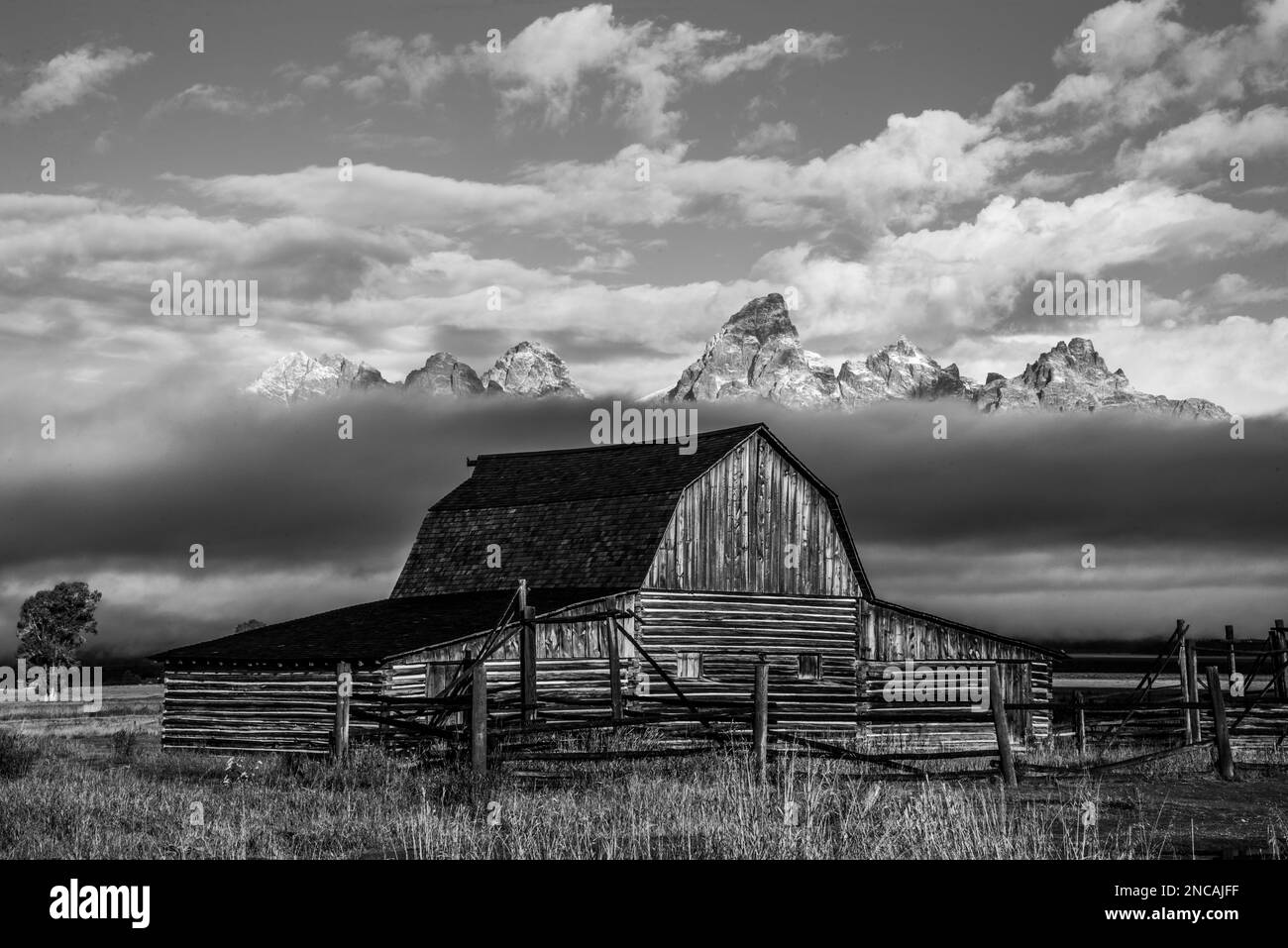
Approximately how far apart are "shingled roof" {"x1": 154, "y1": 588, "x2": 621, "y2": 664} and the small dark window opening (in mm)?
2569

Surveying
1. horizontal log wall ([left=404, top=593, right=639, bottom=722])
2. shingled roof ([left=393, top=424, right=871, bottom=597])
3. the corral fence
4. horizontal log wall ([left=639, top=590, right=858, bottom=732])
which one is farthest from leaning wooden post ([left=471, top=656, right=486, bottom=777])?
shingled roof ([left=393, top=424, right=871, bottom=597])

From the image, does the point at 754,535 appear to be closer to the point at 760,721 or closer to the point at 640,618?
the point at 640,618

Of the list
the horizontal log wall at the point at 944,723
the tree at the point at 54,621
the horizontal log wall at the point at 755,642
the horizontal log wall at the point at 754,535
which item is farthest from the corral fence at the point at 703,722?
the tree at the point at 54,621

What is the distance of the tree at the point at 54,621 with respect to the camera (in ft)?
260

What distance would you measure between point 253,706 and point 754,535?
13.2 meters

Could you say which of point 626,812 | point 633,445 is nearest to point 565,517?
point 633,445

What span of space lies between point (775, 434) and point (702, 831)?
2363cm

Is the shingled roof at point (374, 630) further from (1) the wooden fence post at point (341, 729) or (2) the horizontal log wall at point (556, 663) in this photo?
(1) the wooden fence post at point (341, 729)

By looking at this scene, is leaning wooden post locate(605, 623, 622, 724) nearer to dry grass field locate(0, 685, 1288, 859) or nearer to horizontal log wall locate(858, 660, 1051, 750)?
dry grass field locate(0, 685, 1288, 859)

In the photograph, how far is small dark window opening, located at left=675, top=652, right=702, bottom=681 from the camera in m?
32.8

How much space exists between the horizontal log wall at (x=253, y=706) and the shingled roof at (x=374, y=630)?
1.56ft

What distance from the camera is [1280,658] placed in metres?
30.7

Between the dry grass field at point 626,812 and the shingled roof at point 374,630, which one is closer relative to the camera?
the dry grass field at point 626,812
